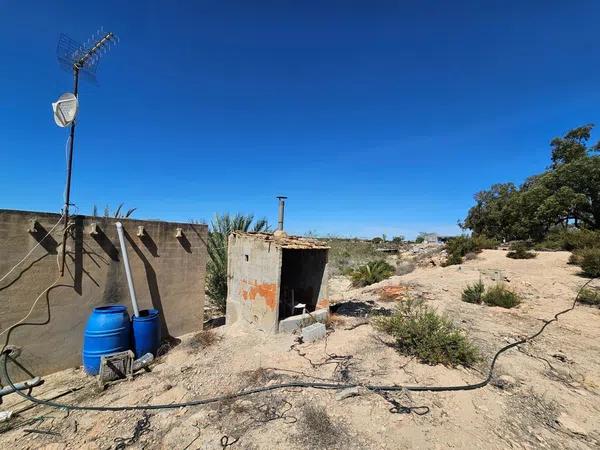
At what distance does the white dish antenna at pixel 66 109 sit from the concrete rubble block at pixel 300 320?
18.0 ft

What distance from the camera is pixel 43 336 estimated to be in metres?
5.10

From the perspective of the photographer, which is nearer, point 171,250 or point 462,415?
point 462,415

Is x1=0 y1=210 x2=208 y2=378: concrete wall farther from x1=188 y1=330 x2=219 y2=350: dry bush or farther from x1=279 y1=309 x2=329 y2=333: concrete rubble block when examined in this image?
x1=279 y1=309 x2=329 y2=333: concrete rubble block

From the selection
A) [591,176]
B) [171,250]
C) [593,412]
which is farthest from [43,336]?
[591,176]

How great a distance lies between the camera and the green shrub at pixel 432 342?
198 inches

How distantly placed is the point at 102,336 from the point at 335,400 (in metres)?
3.99

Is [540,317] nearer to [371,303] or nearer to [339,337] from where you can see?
[371,303]

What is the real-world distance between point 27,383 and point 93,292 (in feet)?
5.17

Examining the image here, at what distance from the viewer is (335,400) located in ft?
13.2

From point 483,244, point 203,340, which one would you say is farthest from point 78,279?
point 483,244

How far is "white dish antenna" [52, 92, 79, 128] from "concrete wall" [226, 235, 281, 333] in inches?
162

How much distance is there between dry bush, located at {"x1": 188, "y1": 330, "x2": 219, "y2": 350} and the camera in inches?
247

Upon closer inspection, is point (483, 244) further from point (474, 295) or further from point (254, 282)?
point (254, 282)

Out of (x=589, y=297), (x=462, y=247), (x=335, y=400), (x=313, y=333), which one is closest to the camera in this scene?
(x=335, y=400)
